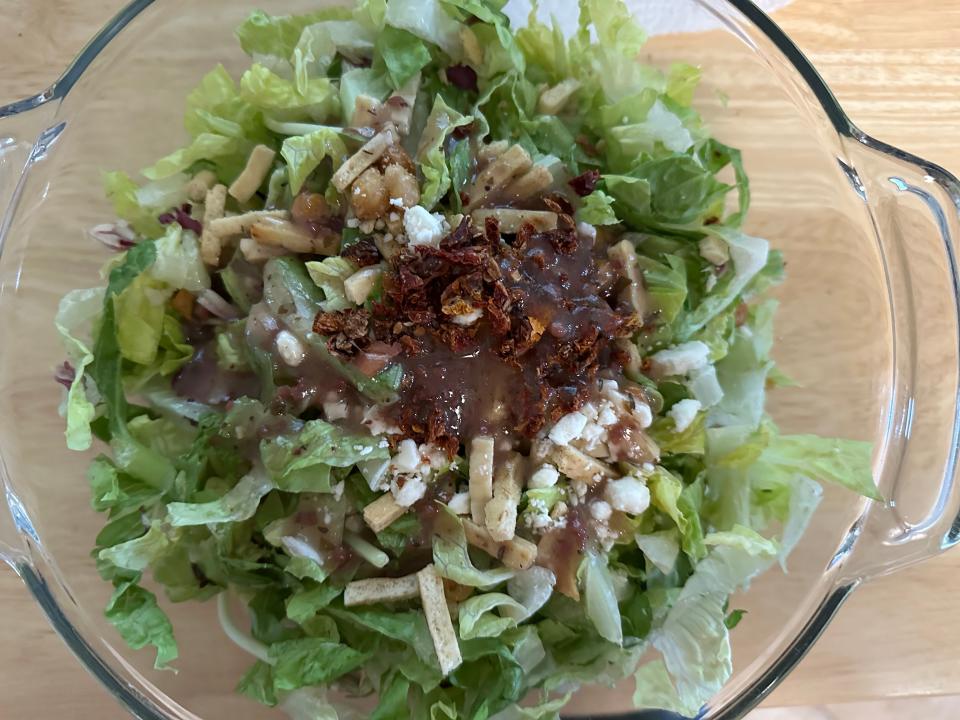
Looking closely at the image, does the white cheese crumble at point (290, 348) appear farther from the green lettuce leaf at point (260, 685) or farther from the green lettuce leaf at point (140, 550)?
the green lettuce leaf at point (260, 685)

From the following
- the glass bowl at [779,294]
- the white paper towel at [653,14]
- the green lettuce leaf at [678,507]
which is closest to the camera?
the green lettuce leaf at [678,507]

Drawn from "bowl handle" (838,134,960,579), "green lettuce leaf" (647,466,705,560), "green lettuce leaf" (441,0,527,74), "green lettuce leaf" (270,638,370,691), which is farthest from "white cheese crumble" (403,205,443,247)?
"bowl handle" (838,134,960,579)

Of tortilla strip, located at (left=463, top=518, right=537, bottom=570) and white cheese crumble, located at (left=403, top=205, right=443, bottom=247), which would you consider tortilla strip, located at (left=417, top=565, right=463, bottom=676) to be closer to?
tortilla strip, located at (left=463, top=518, right=537, bottom=570)

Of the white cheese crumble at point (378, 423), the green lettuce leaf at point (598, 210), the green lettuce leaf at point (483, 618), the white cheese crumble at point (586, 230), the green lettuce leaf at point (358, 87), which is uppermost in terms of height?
the green lettuce leaf at point (358, 87)

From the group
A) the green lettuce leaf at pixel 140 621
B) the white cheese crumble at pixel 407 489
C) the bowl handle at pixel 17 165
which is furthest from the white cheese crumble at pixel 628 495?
the bowl handle at pixel 17 165

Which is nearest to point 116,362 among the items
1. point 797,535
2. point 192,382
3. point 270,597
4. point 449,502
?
point 192,382
